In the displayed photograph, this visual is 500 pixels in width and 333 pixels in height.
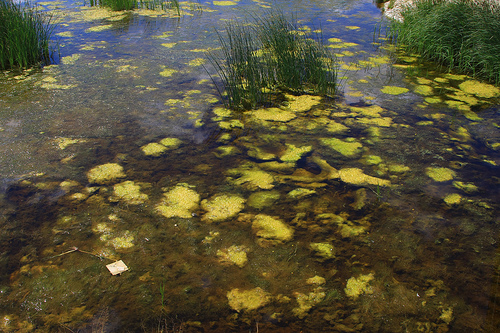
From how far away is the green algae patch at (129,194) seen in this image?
2.10 metres

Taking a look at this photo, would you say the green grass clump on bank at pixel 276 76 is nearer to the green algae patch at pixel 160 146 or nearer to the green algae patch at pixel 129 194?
the green algae patch at pixel 160 146

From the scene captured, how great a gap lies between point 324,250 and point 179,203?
90 centimetres

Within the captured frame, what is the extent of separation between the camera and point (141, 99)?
3270mm

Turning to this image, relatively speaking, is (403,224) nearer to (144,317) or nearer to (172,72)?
(144,317)

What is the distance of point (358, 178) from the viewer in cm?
231

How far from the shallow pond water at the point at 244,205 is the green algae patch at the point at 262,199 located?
1cm

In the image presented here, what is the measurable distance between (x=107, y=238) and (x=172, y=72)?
2.47 metres

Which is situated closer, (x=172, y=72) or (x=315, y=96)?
(x=315, y=96)

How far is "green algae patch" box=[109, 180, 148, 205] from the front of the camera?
2102 mm

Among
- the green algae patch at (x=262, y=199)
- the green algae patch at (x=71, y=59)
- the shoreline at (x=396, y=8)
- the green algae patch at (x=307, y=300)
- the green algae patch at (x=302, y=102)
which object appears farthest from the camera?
the shoreline at (x=396, y=8)

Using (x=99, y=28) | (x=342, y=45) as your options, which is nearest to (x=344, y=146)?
(x=342, y=45)

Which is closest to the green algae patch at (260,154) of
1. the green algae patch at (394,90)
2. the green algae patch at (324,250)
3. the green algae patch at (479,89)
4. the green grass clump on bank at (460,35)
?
the green algae patch at (324,250)

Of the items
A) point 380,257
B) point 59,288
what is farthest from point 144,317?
point 380,257

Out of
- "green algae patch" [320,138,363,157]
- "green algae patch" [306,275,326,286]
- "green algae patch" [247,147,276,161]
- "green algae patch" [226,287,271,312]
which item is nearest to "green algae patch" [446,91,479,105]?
"green algae patch" [320,138,363,157]
